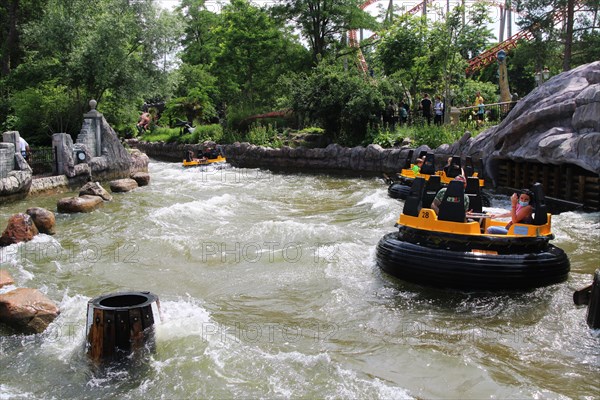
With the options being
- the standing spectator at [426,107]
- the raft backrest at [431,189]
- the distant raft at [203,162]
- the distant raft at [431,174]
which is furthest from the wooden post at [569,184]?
the distant raft at [203,162]

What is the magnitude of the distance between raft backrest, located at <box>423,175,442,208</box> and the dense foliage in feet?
32.4

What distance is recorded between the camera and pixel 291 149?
22.6m

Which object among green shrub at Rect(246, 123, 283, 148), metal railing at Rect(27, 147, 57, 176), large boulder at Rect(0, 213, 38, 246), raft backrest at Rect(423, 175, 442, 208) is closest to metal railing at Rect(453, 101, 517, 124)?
green shrub at Rect(246, 123, 283, 148)

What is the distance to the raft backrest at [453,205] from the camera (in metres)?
7.04

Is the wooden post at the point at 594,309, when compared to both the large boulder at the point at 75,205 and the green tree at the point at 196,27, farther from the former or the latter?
the green tree at the point at 196,27

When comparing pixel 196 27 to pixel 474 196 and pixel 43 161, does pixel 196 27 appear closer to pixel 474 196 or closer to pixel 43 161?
pixel 43 161

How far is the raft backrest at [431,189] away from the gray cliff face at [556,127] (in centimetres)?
460

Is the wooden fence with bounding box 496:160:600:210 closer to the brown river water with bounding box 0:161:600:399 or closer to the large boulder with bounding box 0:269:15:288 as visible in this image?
the brown river water with bounding box 0:161:600:399

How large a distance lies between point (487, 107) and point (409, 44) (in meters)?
4.71

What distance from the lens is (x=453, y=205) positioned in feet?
23.3

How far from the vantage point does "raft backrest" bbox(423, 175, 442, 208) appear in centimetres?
791

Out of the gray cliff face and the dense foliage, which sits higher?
the dense foliage

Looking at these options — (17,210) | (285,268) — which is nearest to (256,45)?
(17,210)

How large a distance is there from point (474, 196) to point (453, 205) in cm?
122
